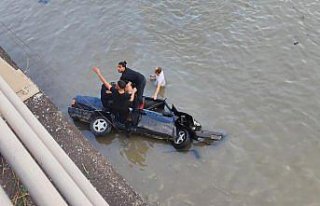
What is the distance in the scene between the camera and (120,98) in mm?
9383

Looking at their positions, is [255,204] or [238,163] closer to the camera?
[255,204]

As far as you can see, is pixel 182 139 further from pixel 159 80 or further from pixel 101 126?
pixel 159 80

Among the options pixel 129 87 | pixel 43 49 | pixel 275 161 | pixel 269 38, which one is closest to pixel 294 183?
pixel 275 161

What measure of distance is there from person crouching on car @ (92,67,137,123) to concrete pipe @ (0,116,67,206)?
516cm

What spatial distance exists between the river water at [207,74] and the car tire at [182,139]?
0.23 m

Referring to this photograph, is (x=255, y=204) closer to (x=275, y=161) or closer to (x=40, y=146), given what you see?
(x=275, y=161)

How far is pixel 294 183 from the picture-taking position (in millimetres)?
8891

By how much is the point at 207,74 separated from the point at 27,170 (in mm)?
8633

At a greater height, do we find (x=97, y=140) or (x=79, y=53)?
(x=79, y=53)

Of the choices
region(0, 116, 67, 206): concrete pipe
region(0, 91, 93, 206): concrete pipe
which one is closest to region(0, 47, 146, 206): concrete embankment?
region(0, 91, 93, 206): concrete pipe

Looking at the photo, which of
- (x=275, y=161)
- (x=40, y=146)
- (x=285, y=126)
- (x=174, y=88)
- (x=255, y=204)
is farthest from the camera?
(x=174, y=88)

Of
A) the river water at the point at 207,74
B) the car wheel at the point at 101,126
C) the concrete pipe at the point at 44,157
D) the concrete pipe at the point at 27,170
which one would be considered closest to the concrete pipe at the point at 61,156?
the concrete pipe at the point at 44,157

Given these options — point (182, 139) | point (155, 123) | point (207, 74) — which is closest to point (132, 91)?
point (155, 123)

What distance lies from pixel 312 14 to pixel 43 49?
8.13 m
